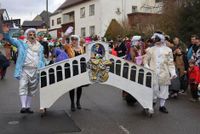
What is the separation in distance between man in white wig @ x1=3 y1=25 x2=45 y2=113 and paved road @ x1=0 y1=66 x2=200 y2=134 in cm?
67

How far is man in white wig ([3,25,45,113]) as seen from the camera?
9164 mm

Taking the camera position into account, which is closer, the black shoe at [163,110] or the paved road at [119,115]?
the paved road at [119,115]

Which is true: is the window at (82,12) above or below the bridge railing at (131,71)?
above

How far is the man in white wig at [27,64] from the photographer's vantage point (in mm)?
9164

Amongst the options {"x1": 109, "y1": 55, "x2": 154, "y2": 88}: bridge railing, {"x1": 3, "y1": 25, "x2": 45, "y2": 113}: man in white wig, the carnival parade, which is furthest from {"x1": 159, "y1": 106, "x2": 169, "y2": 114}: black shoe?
{"x1": 3, "y1": 25, "x2": 45, "y2": 113}: man in white wig

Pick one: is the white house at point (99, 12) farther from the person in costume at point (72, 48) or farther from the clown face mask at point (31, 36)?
the clown face mask at point (31, 36)

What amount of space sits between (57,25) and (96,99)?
61.8 m

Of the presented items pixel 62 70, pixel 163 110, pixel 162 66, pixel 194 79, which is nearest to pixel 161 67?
pixel 162 66

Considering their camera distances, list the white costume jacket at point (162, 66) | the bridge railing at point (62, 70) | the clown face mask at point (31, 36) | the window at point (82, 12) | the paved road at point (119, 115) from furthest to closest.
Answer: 1. the window at point (82, 12)
2. the white costume jacket at point (162, 66)
3. the clown face mask at point (31, 36)
4. the bridge railing at point (62, 70)
5. the paved road at point (119, 115)

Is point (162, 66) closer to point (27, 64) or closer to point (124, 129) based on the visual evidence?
point (124, 129)

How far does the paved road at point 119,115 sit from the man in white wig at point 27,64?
672mm

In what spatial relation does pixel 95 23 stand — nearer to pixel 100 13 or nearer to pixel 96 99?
pixel 100 13

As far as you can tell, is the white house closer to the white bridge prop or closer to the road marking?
the white bridge prop

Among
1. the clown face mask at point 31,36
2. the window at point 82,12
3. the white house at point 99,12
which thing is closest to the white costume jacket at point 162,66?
the clown face mask at point 31,36
